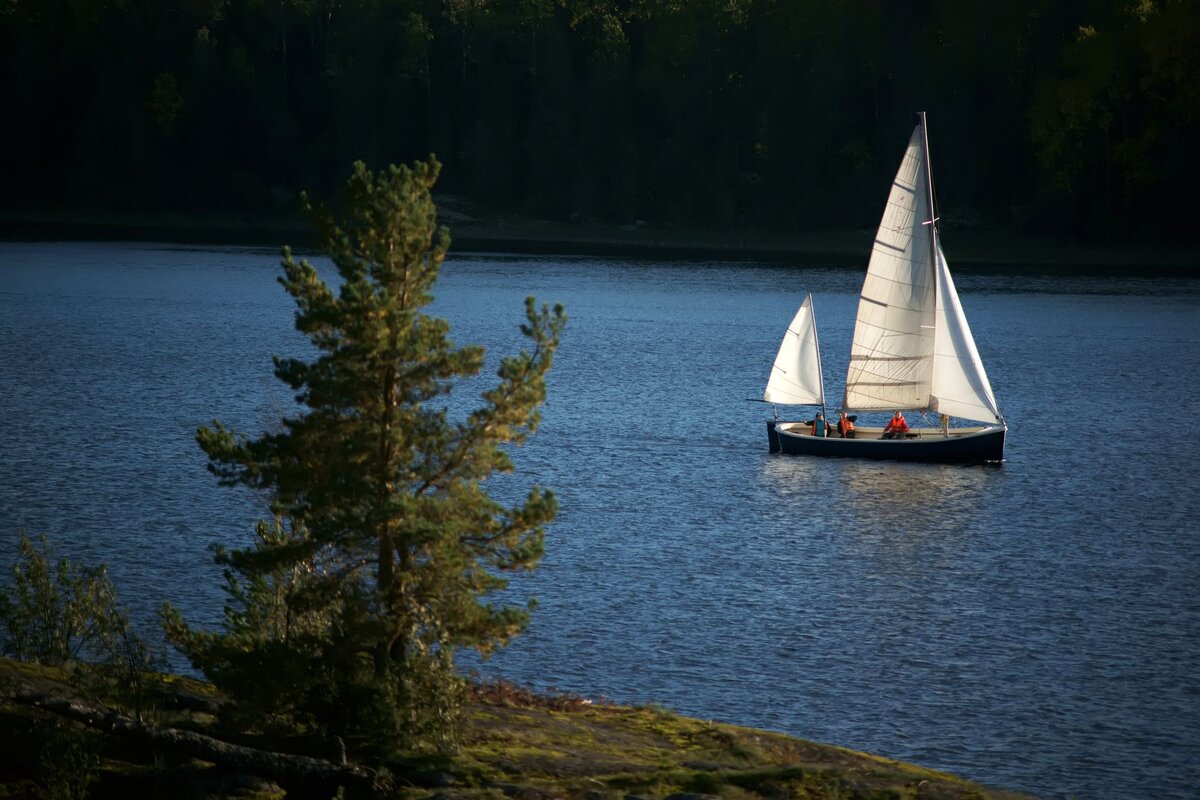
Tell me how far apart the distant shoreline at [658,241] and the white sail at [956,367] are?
76.2 metres

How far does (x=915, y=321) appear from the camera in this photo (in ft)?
190

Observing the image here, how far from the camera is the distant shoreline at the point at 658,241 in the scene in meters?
134

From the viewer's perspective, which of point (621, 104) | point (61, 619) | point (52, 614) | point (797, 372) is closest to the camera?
point (52, 614)

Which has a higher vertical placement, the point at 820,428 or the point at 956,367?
the point at 956,367

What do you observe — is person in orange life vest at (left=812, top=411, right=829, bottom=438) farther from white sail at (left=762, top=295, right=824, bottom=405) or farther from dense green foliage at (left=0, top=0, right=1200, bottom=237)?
dense green foliage at (left=0, top=0, right=1200, bottom=237)

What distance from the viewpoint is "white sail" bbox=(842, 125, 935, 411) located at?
188 feet

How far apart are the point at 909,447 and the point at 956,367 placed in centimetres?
345

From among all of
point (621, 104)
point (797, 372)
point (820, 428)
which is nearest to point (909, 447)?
point (820, 428)

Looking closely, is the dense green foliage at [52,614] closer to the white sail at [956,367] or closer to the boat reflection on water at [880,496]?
the boat reflection on water at [880,496]

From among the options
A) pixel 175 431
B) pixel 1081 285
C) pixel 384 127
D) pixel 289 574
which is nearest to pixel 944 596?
pixel 289 574

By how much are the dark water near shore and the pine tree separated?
489 centimetres

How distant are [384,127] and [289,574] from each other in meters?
149

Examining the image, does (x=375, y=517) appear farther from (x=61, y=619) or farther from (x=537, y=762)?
(x=61, y=619)

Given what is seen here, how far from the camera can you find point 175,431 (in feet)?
192
